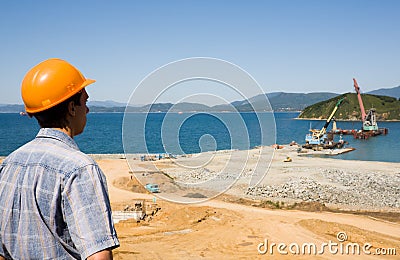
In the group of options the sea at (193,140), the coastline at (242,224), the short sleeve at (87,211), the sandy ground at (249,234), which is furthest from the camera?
the sea at (193,140)

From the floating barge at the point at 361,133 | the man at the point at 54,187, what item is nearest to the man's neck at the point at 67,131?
the man at the point at 54,187

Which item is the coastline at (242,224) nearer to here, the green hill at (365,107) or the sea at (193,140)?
the sea at (193,140)

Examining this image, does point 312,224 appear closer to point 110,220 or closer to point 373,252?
point 373,252

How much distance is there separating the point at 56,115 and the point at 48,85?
13 centimetres

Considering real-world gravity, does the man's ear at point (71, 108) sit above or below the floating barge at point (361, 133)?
above

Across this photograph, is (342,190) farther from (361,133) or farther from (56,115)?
(361,133)

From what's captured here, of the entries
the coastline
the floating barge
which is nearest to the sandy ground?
the coastline

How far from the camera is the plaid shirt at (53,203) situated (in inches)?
57.0

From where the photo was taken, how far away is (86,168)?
146cm

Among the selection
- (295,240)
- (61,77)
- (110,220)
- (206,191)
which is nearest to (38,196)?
(110,220)

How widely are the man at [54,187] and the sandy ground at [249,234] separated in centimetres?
746

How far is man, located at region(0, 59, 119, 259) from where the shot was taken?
4.75 feet

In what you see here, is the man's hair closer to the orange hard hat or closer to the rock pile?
the orange hard hat

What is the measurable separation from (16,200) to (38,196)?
14 cm
